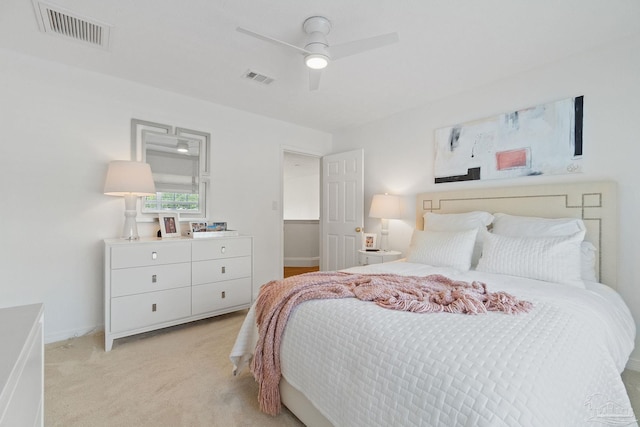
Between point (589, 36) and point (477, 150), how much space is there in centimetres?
107

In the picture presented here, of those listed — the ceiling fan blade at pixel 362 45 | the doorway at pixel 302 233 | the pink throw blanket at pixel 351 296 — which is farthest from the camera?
the doorway at pixel 302 233

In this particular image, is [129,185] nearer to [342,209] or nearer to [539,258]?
[342,209]

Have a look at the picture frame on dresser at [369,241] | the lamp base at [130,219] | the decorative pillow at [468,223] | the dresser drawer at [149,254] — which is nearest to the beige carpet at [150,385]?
the dresser drawer at [149,254]

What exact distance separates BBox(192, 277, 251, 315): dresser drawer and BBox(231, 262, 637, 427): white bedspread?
1.58m

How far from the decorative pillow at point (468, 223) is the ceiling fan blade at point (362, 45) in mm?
1653

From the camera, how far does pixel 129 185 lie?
2.44m

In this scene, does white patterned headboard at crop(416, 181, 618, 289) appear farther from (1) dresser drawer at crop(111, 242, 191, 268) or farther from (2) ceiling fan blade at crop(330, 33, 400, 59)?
(1) dresser drawer at crop(111, 242, 191, 268)

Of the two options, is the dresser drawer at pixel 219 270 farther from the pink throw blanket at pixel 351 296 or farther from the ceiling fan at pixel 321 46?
the ceiling fan at pixel 321 46

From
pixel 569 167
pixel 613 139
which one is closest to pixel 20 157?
pixel 569 167

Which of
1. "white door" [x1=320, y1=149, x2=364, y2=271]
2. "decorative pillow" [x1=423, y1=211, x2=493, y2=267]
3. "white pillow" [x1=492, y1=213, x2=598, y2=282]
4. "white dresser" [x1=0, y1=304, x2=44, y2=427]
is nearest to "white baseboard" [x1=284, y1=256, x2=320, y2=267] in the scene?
"white door" [x1=320, y1=149, x2=364, y2=271]

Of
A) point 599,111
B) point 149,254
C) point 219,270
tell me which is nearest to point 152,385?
point 149,254

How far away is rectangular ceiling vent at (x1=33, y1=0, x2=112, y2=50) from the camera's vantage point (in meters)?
1.81

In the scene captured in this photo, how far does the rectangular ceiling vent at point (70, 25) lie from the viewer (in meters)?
1.81

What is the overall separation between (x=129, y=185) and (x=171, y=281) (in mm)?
890
